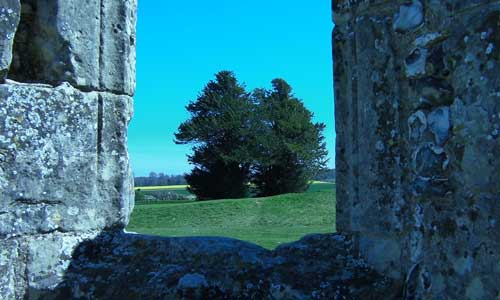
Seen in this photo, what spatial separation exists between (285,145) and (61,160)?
119ft

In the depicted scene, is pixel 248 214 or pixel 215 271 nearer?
pixel 215 271

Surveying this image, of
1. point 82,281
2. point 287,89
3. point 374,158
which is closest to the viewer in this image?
point 374,158

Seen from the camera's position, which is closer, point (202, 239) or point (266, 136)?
point (202, 239)

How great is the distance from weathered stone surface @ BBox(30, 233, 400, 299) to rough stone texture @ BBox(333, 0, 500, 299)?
0.18 meters

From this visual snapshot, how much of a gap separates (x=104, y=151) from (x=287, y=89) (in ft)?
132

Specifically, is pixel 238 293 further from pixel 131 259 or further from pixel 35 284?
pixel 35 284

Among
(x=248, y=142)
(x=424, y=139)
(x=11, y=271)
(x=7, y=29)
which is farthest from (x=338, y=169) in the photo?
(x=248, y=142)

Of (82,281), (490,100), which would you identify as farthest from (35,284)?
(490,100)

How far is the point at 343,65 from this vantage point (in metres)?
3.01

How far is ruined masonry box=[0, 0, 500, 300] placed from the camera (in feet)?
6.79

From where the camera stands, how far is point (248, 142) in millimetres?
38750

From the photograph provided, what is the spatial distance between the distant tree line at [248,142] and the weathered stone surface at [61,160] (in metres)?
31.7

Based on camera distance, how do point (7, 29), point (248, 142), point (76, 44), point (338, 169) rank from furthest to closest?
point (248, 142), point (76, 44), point (7, 29), point (338, 169)

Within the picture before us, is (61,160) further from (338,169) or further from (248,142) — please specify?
(248,142)
